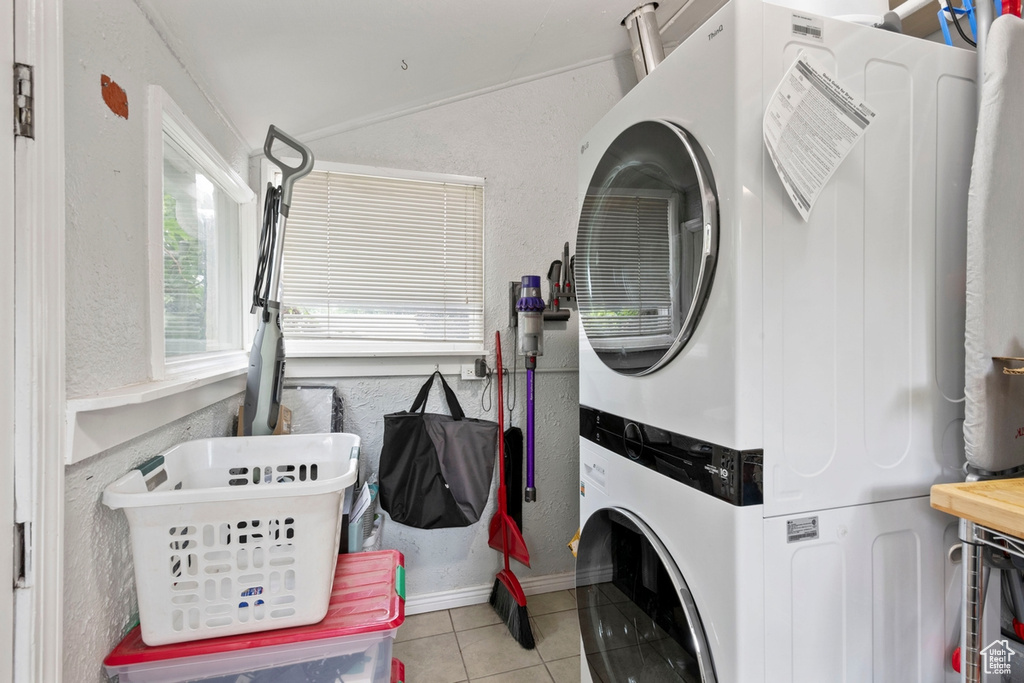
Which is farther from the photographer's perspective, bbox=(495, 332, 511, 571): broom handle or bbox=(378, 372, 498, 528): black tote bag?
bbox=(495, 332, 511, 571): broom handle

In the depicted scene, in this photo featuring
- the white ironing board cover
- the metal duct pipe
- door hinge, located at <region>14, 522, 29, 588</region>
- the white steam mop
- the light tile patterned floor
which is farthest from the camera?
the metal duct pipe

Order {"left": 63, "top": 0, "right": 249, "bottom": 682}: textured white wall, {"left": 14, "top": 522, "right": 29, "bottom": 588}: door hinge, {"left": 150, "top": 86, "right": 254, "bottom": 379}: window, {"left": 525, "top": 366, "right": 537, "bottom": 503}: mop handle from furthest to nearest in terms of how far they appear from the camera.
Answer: {"left": 525, "top": 366, "right": 537, "bottom": 503}: mop handle < {"left": 150, "top": 86, "right": 254, "bottom": 379}: window < {"left": 63, "top": 0, "right": 249, "bottom": 682}: textured white wall < {"left": 14, "top": 522, "right": 29, "bottom": 588}: door hinge

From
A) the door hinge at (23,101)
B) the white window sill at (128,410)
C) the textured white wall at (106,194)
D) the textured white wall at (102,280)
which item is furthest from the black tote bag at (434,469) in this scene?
the door hinge at (23,101)

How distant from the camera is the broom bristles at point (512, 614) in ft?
6.01

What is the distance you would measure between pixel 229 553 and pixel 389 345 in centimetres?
120

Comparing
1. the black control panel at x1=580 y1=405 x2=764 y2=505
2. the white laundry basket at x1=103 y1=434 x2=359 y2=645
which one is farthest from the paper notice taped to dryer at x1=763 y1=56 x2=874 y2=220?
A: the white laundry basket at x1=103 y1=434 x2=359 y2=645

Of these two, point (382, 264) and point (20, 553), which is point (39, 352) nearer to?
point (20, 553)

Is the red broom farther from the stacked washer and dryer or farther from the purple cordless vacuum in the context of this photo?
the stacked washer and dryer

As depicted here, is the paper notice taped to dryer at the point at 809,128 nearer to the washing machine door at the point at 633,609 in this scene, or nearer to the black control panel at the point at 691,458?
the black control panel at the point at 691,458

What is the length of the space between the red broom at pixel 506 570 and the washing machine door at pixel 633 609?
0.58 m

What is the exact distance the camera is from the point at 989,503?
739mm

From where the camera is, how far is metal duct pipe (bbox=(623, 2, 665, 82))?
1828mm

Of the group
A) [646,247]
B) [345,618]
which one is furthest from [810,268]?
[345,618]

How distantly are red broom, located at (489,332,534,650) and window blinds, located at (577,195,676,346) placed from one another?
859 mm
